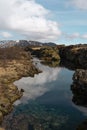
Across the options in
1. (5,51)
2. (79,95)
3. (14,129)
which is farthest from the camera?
(5,51)

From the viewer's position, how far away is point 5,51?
150 meters

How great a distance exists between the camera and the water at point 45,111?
Answer: 4673 centimetres

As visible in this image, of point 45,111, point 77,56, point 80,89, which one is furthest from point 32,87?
point 77,56

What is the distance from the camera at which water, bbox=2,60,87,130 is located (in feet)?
153

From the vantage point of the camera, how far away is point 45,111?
180 feet

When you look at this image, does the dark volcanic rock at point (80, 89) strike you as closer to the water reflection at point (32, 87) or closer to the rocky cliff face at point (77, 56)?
the water reflection at point (32, 87)

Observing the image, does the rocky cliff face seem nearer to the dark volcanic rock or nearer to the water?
the dark volcanic rock

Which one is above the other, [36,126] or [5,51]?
[5,51]

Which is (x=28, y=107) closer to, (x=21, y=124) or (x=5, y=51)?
(x=21, y=124)

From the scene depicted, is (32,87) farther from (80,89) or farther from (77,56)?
(77,56)

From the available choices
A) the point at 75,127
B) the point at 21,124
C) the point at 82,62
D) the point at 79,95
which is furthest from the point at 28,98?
the point at 82,62

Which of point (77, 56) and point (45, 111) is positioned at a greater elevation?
point (77, 56)

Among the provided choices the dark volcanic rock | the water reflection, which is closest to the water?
the water reflection

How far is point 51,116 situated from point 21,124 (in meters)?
7.37
